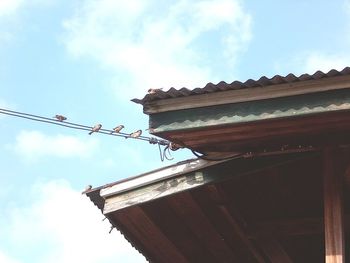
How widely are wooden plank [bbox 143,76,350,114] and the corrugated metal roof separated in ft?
0.10

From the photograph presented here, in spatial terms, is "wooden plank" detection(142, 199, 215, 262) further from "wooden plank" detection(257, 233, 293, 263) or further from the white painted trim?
"wooden plank" detection(257, 233, 293, 263)

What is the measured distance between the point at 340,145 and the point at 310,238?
2.26 m

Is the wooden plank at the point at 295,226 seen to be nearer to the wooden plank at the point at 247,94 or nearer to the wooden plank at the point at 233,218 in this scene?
the wooden plank at the point at 233,218

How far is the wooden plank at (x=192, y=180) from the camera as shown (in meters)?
7.02

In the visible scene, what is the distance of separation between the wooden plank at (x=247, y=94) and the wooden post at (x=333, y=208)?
2.56 ft

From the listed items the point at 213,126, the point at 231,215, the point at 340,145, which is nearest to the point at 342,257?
the point at 340,145

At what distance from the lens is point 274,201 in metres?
8.16

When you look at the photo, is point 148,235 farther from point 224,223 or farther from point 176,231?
point 224,223

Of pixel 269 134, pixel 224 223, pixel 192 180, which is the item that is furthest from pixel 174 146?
pixel 224 223

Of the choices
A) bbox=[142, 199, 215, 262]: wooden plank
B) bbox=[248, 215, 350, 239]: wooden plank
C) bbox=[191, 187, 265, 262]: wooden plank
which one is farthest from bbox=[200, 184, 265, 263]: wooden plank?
bbox=[142, 199, 215, 262]: wooden plank

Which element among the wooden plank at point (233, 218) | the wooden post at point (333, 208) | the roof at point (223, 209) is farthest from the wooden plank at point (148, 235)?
the wooden post at point (333, 208)

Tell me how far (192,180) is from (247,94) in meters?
1.17

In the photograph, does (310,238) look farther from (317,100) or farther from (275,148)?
(317,100)

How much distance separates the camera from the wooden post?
20.7 ft
